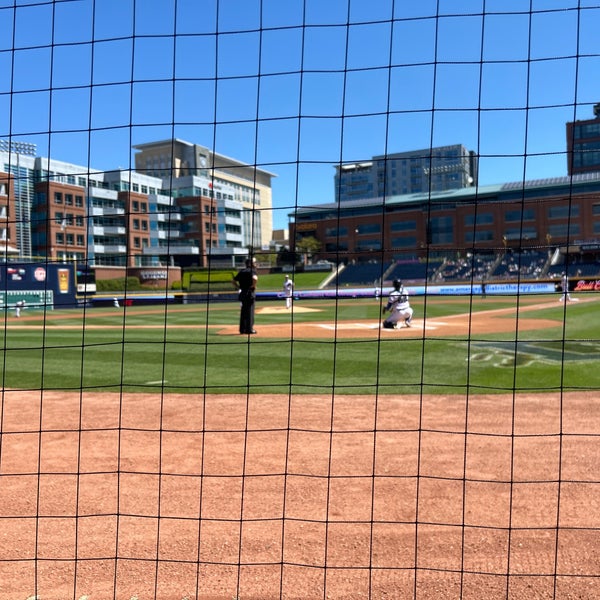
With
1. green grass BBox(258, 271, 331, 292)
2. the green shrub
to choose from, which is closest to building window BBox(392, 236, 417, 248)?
green grass BBox(258, 271, 331, 292)

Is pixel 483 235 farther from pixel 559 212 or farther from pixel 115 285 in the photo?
pixel 115 285

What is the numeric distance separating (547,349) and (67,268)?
28.5m

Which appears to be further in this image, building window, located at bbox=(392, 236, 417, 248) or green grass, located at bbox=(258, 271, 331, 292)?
building window, located at bbox=(392, 236, 417, 248)

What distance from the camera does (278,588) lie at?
123 inches

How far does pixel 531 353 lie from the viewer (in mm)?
11273

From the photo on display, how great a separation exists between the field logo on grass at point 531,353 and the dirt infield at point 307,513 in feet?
12.8

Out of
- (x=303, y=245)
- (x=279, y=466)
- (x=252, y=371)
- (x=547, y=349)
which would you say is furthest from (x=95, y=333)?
(x=303, y=245)

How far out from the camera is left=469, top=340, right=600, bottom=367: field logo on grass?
34.1ft

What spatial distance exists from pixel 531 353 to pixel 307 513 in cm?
852

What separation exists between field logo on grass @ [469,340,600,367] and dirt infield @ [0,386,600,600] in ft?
12.8

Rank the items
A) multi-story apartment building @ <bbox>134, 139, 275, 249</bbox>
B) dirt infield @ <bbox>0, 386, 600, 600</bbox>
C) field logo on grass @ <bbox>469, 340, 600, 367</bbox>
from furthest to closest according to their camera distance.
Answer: multi-story apartment building @ <bbox>134, 139, 275, 249</bbox>, field logo on grass @ <bbox>469, 340, 600, 367</bbox>, dirt infield @ <bbox>0, 386, 600, 600</bbox>

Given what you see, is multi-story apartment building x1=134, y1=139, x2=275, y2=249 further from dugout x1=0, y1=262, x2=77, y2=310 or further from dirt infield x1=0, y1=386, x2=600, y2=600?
dirt infield x1=0, y1=386, x2=600, y2=600

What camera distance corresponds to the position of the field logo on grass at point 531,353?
10.4 metres

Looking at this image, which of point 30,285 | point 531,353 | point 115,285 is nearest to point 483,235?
point 115,285
